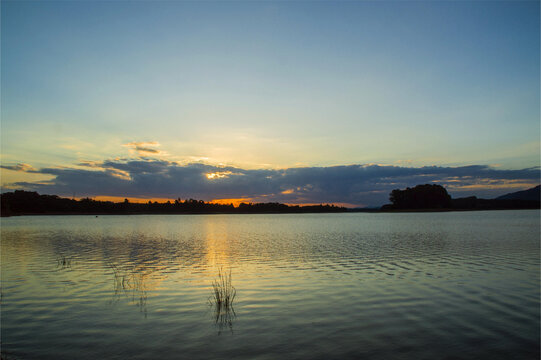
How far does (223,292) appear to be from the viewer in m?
18.9

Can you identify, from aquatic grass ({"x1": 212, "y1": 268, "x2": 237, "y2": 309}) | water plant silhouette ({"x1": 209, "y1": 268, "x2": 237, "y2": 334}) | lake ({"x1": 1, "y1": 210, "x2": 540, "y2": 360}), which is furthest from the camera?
aquatic grass ({"x1": 212, "y1": 268, "x2": 237, "y2": 309})

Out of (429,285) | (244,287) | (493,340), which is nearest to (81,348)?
(244,287)

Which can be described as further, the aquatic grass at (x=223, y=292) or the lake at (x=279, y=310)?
the aquatic grass at (x=223, y=292)

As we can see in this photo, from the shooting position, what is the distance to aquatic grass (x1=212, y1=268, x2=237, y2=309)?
1636 cm

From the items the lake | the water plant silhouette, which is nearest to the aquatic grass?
the water plant silhouette

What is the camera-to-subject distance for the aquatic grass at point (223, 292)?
53.7 feet

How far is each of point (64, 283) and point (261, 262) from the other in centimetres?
1538

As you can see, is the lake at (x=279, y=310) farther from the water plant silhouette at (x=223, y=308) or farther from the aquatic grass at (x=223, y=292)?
the aquatic grass at (x=223, y=292)

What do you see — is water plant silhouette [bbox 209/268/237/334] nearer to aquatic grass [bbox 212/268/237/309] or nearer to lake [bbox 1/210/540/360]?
aquatic grass [bbox 212/268/237/309]

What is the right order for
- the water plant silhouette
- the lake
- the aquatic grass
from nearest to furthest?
the lake → the water plant silhouette → the aquatic grass

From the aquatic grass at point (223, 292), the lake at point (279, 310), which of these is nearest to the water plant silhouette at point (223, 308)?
the aquatic grass at point (223, 292)

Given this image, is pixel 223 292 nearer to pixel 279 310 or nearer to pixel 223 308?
pixel 223 308

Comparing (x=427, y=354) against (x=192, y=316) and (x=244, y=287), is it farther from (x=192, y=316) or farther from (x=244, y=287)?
(x=244, y=287)

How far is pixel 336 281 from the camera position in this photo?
71.9ft
